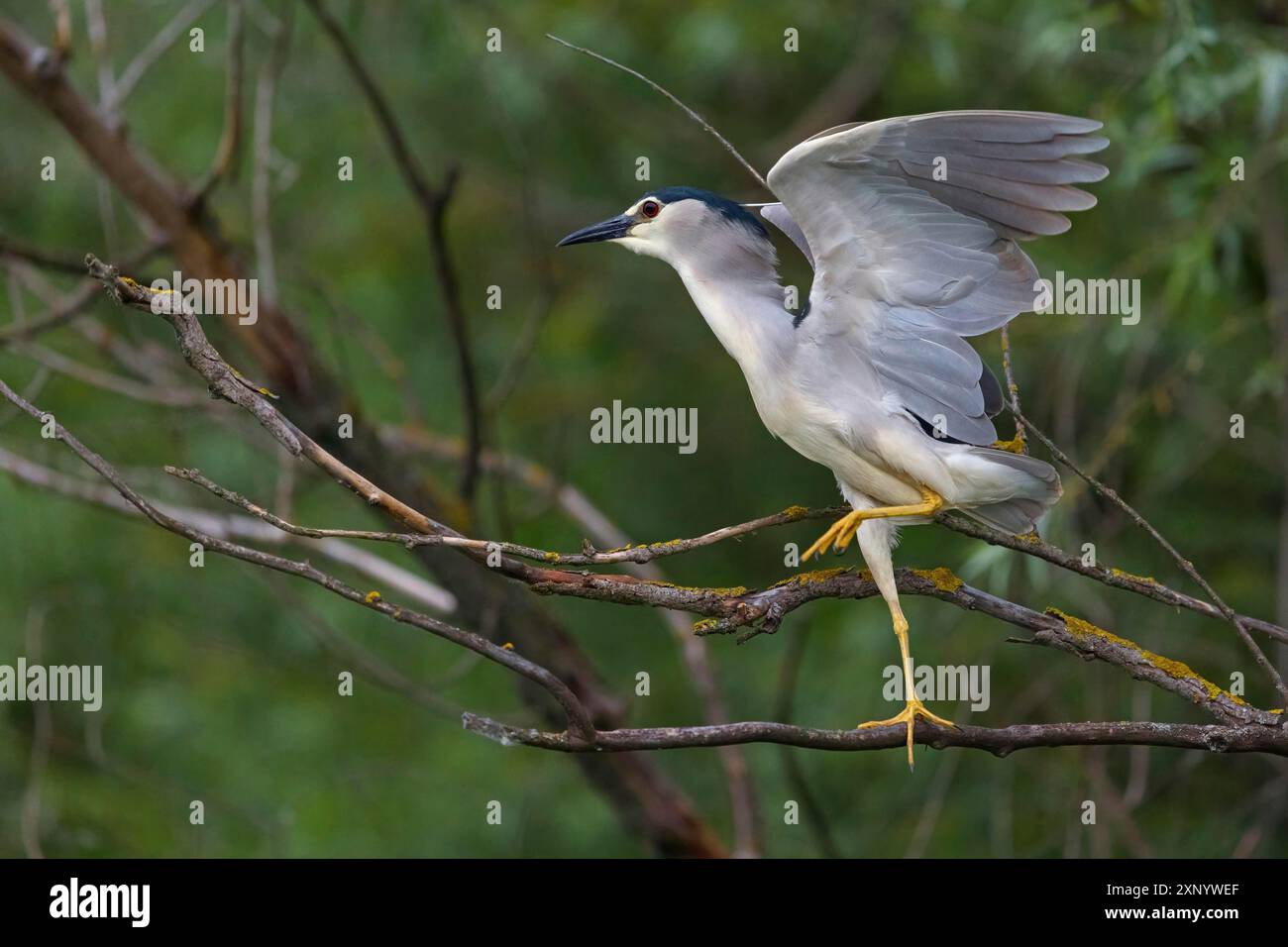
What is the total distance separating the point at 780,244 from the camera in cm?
615

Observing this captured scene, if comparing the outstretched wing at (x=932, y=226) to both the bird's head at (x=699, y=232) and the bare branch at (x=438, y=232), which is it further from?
the bare branch at (x=438, y=232)

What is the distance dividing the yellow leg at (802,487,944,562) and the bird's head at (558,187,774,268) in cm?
59

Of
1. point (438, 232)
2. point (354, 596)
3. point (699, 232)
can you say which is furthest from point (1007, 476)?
point (438, 232)

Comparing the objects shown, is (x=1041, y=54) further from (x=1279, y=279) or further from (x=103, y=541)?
(x=103, y=541)

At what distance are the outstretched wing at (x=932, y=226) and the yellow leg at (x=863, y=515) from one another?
14 centimetres

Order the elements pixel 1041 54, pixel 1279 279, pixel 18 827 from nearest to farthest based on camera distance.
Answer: pixel 1279 279
pixel 1041 54
pixel 18 827

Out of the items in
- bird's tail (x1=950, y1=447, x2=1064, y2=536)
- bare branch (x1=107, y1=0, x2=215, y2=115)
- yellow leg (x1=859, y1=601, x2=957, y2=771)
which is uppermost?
bare branch (x1=107, y1=0, x2=215, y2=115)

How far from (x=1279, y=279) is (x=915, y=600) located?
73.6 inches


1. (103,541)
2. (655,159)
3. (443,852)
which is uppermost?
(655,159)

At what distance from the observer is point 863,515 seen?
2.71 m

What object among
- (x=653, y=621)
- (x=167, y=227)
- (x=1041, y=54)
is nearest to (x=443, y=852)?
(x=653, y=621)

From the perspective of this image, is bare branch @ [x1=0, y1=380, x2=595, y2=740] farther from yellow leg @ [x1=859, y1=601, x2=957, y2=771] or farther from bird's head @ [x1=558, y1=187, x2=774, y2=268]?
bird's head @ [x1=558, y1=187, x2=774, y2=268]

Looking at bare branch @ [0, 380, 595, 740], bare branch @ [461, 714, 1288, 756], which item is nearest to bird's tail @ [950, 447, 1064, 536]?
bare branch @ [461, 714, 1288, 756]

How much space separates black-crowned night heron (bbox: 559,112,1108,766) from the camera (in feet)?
8.41
